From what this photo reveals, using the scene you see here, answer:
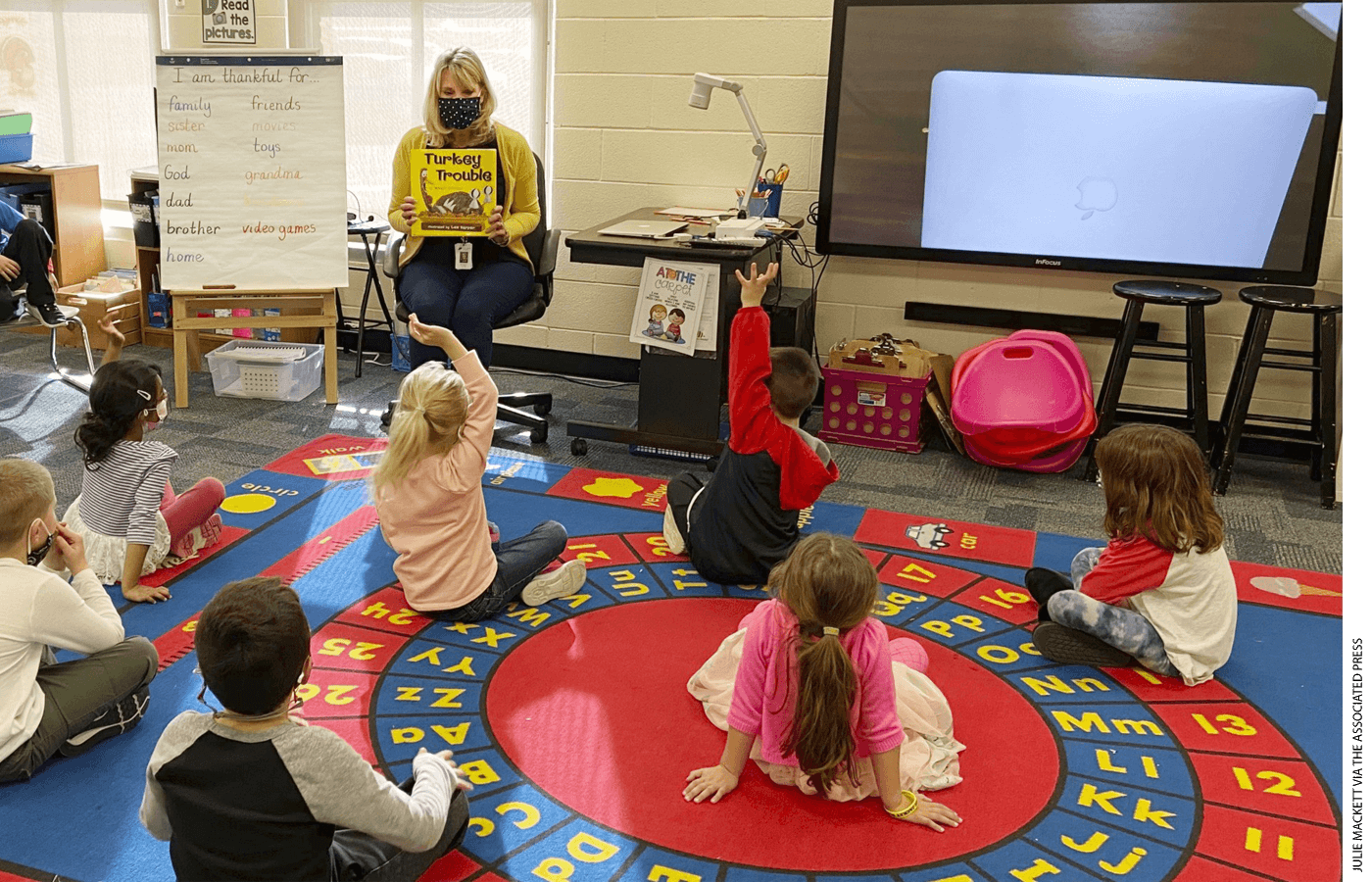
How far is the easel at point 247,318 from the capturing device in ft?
15.0

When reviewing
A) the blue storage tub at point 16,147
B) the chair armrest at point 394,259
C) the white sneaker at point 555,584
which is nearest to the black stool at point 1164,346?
the white sneaker at point 555,584

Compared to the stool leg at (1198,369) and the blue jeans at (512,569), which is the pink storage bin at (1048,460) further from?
the blue jeans at (512,569)

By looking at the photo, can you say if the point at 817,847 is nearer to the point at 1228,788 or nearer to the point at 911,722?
the point at 911,722

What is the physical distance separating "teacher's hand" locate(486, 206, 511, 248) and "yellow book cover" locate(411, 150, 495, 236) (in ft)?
0.05

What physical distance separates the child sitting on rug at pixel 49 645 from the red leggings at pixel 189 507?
0.72m

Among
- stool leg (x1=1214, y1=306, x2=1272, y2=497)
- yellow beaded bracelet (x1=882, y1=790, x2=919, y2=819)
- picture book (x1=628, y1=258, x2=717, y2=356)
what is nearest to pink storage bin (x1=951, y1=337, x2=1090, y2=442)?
stool leg (x1=1214, y1=306, x2=1272, y2=497)

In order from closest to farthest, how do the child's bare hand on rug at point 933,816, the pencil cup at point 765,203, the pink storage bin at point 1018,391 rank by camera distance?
1. the child's bare hand on rug at point 933,816
2. the pink storage bin at point 1018,391
3. the pencil cup at point 765,203

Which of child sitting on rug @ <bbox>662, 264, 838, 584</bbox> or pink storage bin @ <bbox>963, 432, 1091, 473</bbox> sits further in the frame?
pink storage bin @ <bbox>963, 432, 1091, 473</bbox>

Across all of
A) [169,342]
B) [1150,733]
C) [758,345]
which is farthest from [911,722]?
[169,342]

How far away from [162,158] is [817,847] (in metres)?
3.82

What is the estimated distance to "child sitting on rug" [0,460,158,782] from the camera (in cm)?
203

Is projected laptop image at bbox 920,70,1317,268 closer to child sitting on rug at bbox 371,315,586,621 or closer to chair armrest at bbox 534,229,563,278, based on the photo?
chair armrest at bbox 534,229,563,278

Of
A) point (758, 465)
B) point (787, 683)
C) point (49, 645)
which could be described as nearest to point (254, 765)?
point (49, 645)

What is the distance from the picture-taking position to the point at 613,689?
261 centimetres
